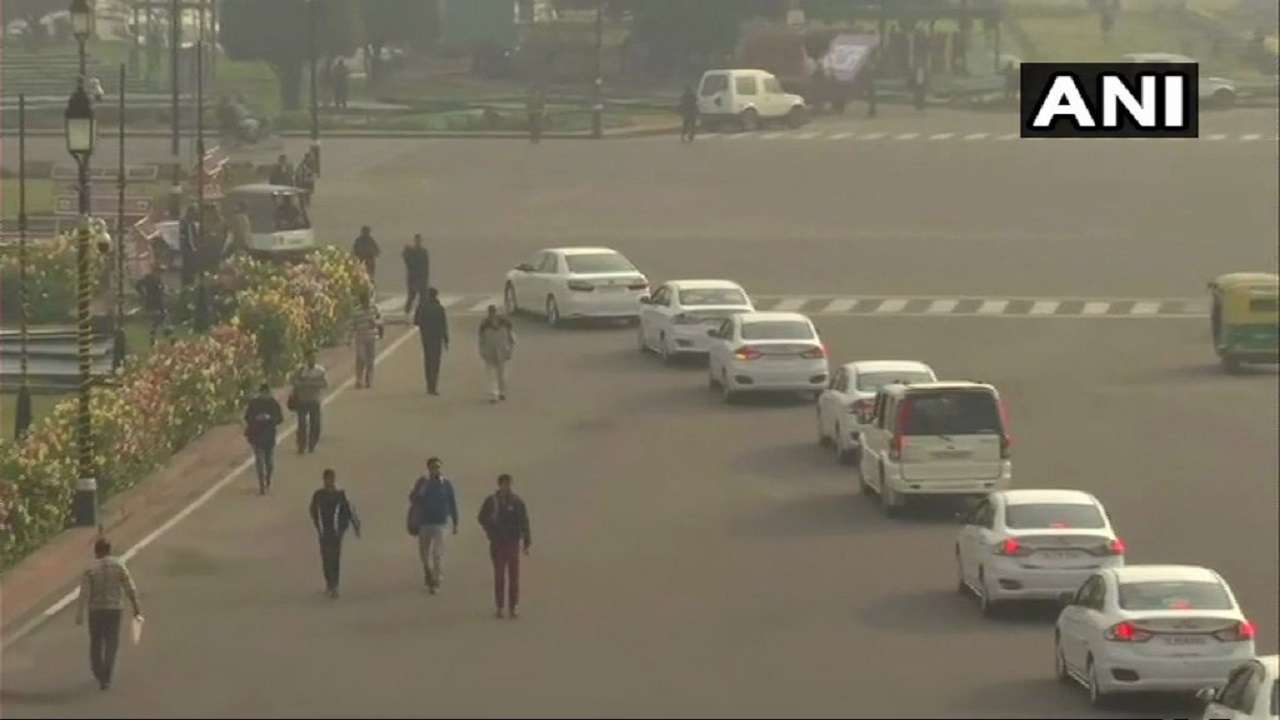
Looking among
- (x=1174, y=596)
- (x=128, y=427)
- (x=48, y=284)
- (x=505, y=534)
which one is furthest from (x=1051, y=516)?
(x=48, y=284)

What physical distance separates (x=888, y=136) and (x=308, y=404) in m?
48.5

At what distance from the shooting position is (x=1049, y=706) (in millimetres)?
27000

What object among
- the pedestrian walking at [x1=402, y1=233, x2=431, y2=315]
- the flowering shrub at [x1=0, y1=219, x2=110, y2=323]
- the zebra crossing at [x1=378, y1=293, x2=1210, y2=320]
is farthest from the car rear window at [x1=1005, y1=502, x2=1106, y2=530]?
the zebra crossing at [x1=378, y1=293, x2=1210, y2=320]

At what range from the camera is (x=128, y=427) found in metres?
38.6

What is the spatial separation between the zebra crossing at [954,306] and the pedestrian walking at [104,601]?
34748 millimetres

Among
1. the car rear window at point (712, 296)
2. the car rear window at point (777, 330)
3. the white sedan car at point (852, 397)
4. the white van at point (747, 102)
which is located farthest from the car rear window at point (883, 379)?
the white van at point (747, 102)

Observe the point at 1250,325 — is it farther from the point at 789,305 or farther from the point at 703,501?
the point at 703,501

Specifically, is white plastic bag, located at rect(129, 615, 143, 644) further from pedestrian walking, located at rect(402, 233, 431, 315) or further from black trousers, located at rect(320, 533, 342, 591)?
pedestrian walking, located at rect(402, 233, 431, 315)

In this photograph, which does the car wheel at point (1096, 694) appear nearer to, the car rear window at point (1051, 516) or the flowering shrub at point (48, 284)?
the car rear window at point (1051, 516)

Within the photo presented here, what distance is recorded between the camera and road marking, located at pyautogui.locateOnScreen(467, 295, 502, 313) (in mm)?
62987

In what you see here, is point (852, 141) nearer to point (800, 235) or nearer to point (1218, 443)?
point (800, 235)

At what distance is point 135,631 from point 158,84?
46.9 m

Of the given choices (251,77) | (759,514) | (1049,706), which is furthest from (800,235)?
(1049,706)

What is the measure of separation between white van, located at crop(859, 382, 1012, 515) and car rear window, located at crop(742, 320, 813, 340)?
9.84 m
